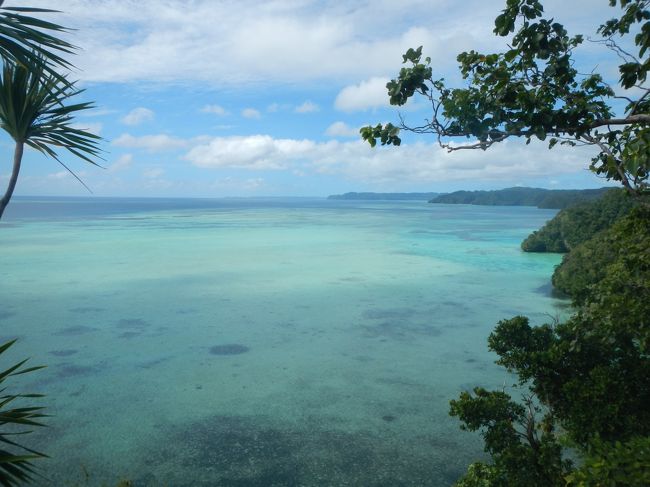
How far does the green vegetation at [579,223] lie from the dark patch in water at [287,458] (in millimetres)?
20167

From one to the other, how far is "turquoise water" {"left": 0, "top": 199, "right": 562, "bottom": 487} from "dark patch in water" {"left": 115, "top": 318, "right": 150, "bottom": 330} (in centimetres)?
10

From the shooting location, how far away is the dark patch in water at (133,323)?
16.1m

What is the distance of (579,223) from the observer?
2998 centimetres

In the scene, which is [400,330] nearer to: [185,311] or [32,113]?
[185,311]

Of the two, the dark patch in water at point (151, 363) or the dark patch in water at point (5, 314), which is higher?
the dark patch in water at point (5, 314)

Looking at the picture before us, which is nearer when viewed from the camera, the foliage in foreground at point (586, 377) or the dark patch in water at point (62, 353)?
the foliage in foreground at point (586, 377)

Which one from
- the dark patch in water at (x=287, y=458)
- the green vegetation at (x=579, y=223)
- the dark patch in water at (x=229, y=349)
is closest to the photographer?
the dark patch in water at (x=287, y=458)

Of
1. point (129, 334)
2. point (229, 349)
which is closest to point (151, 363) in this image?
point (229, 349)

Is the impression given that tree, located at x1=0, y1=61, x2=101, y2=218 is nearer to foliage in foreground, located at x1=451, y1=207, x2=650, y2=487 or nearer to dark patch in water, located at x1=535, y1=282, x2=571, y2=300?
foliage in foreground, located at x1=451, y1=207, x2=650, y2=487

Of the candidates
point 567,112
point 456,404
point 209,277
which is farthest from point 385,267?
point 567,112

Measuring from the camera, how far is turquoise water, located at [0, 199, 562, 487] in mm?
8188

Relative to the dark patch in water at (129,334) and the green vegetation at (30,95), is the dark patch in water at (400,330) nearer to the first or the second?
the dark patch in water at (129,334)

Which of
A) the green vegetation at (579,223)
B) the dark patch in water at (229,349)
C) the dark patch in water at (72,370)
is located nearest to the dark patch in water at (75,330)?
the dark patch in water at (72,370)

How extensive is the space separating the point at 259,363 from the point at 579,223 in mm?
25135
